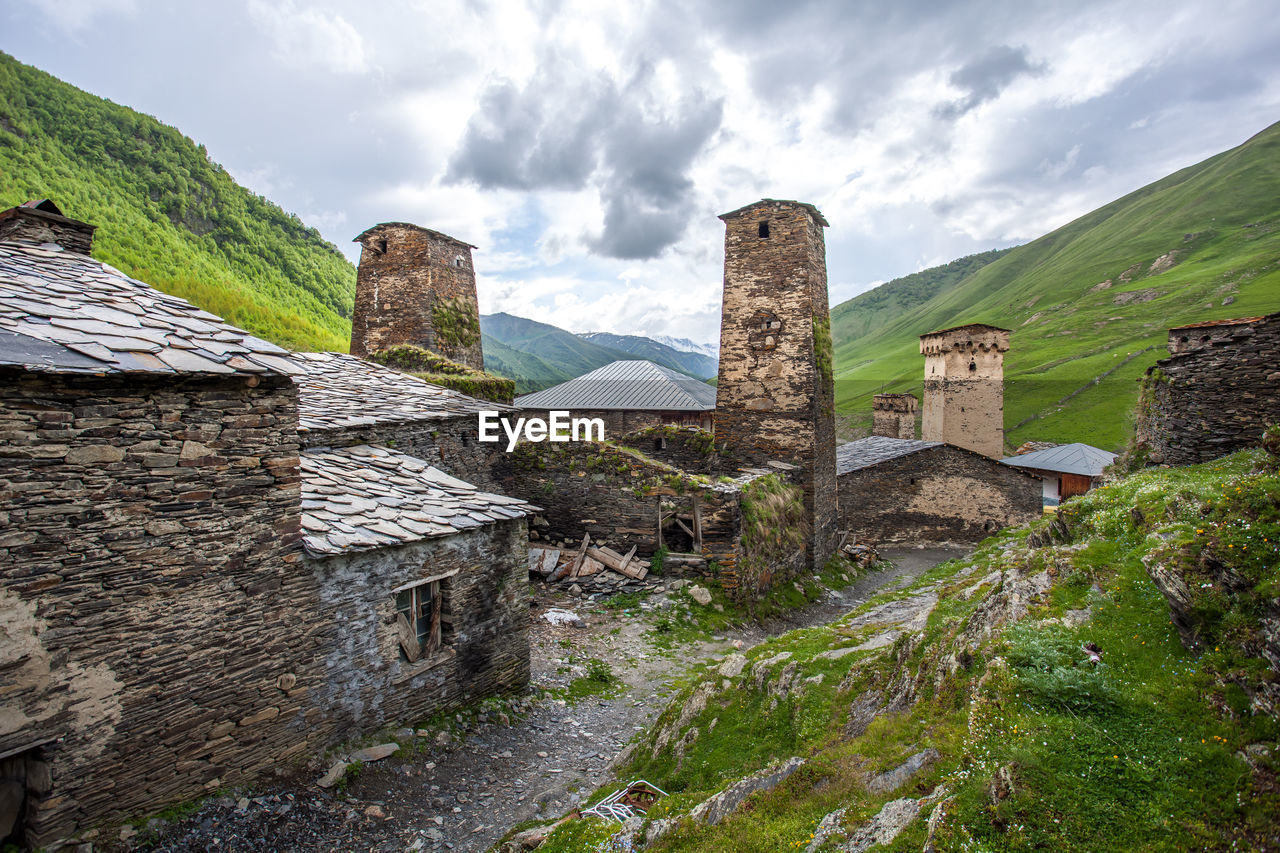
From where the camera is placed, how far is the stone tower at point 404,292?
19484mm

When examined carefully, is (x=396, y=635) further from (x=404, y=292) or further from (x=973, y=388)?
(x=973, y=388)

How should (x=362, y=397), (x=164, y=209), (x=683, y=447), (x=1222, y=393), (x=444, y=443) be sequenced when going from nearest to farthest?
(x=1222, y=393)
(x=362, y=397)
(x=444, y=443)
(x=683, y=447)
(x=164, y=209)

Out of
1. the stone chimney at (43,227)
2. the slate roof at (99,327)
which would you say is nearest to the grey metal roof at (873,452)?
the slate roof at (99,327)

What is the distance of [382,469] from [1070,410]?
6627 cm

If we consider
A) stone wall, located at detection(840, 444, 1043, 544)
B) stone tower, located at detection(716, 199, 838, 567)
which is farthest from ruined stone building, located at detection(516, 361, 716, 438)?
stone tower, located at detection(716, 199, 838, 567)

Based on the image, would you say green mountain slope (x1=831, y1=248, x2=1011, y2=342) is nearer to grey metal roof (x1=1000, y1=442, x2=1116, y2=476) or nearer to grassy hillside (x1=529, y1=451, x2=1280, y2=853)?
grey metal roof (x1=1000, y1=442, x2=1116, y2=476)

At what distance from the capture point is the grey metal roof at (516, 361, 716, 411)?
107 feet

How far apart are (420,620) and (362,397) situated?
21.7 ft

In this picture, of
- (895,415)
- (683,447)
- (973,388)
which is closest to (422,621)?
(683,447)

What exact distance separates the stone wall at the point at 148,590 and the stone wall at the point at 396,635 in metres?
0.28

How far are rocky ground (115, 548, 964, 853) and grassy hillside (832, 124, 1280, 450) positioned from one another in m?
53.9

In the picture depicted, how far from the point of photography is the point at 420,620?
774 cm

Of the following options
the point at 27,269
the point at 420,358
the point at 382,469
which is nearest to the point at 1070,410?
the point at 420,358

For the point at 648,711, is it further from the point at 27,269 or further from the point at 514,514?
the point at 27,269
